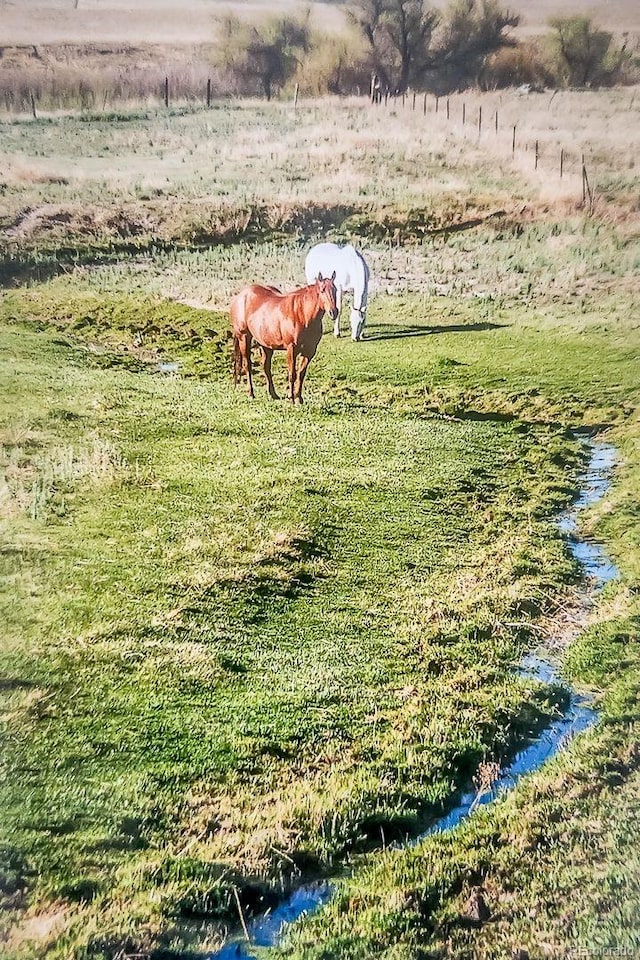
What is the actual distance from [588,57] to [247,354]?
1341mm

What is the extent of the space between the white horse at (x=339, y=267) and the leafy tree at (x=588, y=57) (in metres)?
0.83

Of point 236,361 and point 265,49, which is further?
point 236,361

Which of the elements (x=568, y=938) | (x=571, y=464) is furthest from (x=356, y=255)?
(x=568, y=938)

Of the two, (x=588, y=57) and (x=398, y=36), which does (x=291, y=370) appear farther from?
(x=588, y=57)

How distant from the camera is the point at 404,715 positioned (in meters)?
1.91

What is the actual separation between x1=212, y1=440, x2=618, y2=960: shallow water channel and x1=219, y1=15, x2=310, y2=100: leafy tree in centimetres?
139

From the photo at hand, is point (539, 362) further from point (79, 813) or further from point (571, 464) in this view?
point (79, 813)

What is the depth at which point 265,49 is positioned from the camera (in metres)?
2.14

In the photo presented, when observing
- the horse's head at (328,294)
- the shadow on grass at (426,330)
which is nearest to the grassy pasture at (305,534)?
the shadow on grass at (426,330)

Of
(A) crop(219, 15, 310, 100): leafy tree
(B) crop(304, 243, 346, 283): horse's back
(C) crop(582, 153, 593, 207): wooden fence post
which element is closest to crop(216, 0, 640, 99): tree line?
(A) crop(219, 15, 310, 100): leafy tree

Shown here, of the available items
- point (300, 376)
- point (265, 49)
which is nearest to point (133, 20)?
point (265, 49)

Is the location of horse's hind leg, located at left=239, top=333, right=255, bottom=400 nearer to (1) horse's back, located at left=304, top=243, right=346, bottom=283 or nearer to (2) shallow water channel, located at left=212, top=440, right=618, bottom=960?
(1) horse's back, located at left=304, top=243, right=346, bottom=283

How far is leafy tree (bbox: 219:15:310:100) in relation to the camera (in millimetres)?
2109

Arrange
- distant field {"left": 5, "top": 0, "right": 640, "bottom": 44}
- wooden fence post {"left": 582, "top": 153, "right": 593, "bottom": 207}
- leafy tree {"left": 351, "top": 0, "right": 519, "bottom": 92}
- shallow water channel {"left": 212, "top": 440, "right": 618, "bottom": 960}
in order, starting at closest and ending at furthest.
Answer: shallow water channel {"left": 212, "top": 440, "right": 618, "bottom": 960} → distant field {"left": 5, "top": 0, "right": 640, "bottom": 44} → leafy tree {"left": 351, "top": 0, "right": 519, "bottom": 92} → wooden fence post {"left": 582, "top": 153, "right": 593, "bottom": 207}
